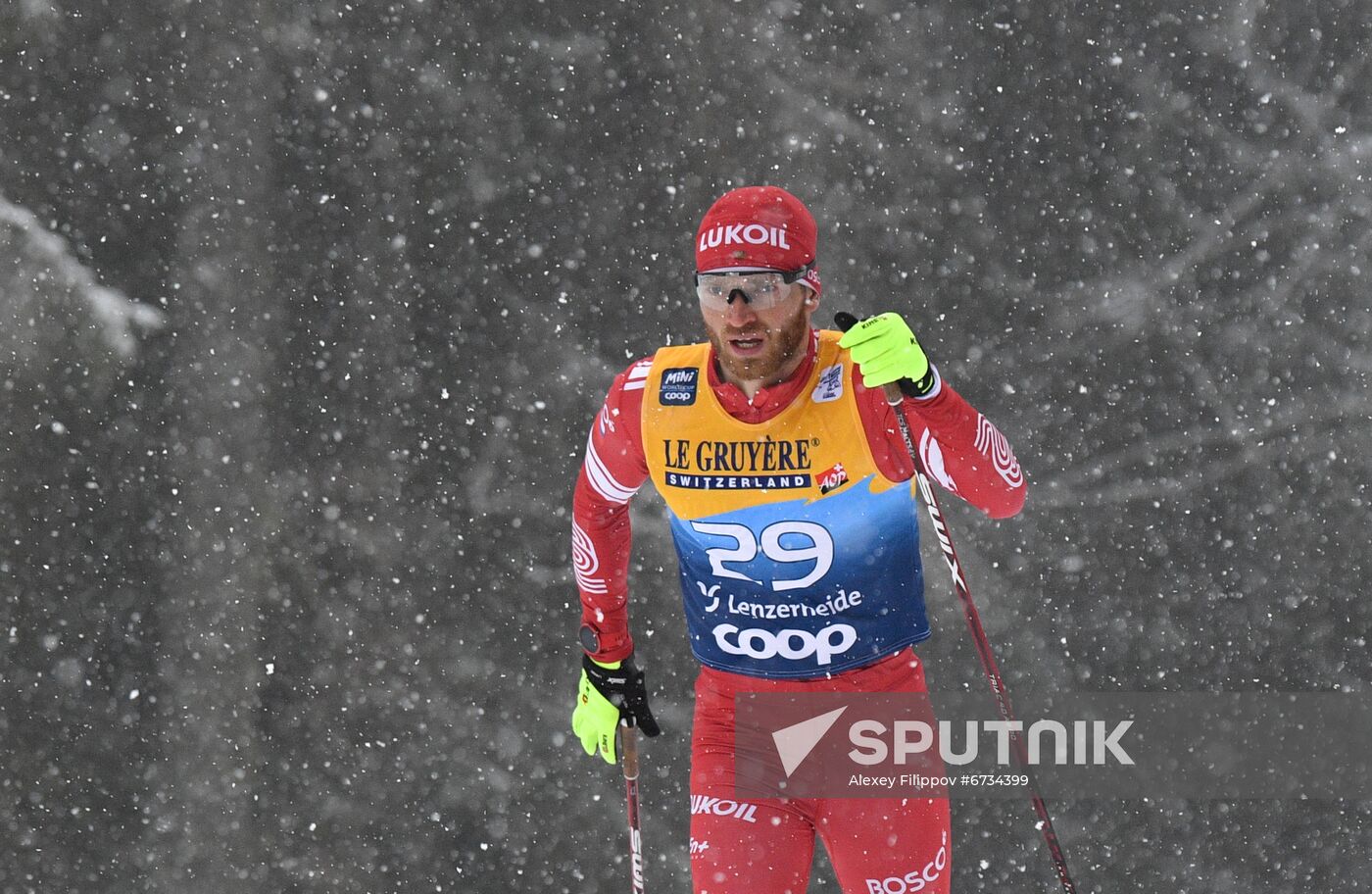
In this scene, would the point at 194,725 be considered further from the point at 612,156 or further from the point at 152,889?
the point at 612,156

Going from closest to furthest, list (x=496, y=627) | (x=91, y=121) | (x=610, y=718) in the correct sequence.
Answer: (x=610, y=718) < (x=91, y=121) < (x=496, y=627)

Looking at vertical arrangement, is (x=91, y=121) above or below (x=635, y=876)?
above

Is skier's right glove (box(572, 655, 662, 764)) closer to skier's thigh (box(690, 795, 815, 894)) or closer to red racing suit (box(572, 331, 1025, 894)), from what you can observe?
red racing suit (box(572, 331, 1025, 894))

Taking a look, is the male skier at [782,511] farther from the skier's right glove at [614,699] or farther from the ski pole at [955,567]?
the skier's right glove at [614,699]

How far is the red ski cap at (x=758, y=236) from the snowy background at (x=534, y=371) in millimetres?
1746

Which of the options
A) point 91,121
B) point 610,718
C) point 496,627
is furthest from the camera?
point 496,627

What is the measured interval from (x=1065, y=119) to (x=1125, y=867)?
291cm

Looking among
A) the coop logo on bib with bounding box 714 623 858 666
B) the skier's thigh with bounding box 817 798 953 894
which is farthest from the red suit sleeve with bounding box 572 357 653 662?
the skier's thigh with bounding box 817 798 953 894

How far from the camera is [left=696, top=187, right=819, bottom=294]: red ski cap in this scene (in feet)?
9.40

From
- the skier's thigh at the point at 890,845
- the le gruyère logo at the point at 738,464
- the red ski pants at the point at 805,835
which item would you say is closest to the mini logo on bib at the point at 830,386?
the le gruyère logo at the point at 738,464

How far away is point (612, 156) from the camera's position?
4.64 m

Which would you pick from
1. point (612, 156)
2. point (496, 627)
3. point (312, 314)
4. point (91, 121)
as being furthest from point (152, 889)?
point (612, 156)

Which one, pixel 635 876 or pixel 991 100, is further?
pixel 991 100

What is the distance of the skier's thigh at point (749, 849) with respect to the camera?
2867mm
